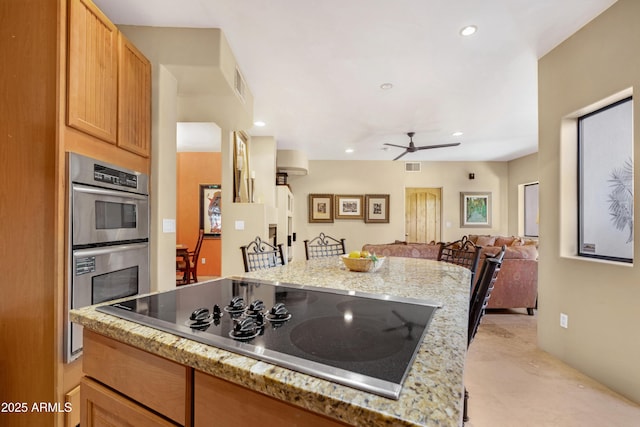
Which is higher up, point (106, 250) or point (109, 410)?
point (106, 250)

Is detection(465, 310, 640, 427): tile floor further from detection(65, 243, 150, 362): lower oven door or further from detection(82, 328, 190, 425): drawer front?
detection(65, 243, 150, 362): lower oven door

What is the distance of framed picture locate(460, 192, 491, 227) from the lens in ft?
22.5

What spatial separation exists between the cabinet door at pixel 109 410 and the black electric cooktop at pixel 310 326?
206mm

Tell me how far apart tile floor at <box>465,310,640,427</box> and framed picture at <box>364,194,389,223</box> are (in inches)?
168

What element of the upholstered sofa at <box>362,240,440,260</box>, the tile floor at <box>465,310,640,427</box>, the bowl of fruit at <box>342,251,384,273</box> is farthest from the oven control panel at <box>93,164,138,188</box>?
the upholstered sofa at <box>362,240,440,260</box>

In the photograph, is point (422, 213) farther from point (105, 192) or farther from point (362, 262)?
point (105, 192)

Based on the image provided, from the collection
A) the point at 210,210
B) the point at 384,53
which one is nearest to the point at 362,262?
the point at 384,53

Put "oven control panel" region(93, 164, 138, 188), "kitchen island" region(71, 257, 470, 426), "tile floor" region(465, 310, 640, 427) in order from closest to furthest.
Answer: "kitchen island" region(71, 257, 470, 426), "oven control panel" region(93, 164, 138, 188), "tile floor" region(465, 310, 640, 427)

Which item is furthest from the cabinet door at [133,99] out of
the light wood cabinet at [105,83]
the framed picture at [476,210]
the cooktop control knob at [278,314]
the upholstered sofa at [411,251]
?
the framed picture at [476,210]

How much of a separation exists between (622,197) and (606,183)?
17cm

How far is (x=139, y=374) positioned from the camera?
76 cm

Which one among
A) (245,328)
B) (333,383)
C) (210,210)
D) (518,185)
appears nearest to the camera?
(333,383)

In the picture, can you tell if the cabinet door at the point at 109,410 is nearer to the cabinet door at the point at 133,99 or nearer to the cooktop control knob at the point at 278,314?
the cooktop control knob at the point at 278,314

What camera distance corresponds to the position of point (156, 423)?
71cm
